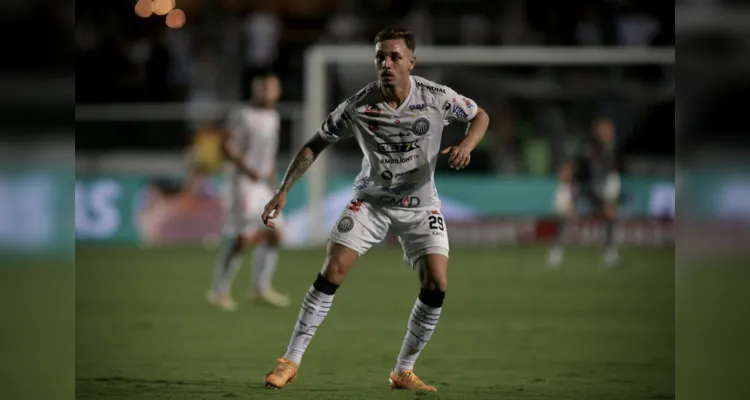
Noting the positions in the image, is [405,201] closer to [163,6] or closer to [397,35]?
[397,35]

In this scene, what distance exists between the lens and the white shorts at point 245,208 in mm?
13320

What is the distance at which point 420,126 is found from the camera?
7.33 meters

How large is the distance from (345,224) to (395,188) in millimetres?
403

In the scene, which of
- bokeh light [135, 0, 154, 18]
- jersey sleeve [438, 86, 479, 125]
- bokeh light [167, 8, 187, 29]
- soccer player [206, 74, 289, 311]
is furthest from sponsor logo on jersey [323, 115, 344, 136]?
bokeh light [135, 0, 154, 18]

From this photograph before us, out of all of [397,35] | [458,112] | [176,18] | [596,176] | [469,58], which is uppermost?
[176,18]

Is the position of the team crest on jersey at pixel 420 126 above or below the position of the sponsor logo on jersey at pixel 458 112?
below

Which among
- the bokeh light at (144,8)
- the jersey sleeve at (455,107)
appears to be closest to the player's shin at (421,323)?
the jersey sleeve at (455,107)

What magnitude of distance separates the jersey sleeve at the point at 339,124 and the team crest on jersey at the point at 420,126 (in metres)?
0.42

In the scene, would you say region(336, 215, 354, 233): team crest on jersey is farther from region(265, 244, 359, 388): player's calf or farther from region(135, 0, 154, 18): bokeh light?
region(135, 0, 154, 18): bokeh light

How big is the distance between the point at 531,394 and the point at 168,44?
59.3 ft

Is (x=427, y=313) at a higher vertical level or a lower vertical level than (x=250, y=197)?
lower

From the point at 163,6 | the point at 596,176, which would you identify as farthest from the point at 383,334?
the point at 163,6

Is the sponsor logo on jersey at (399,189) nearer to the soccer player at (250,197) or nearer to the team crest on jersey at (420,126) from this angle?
the team crest on jersey at (420,126)

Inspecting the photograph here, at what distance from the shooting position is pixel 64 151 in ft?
14.7
